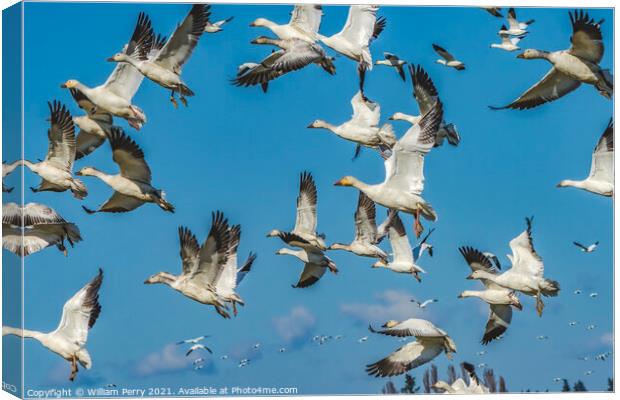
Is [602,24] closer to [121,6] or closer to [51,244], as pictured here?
[121,6]

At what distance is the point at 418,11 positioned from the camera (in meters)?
15.7

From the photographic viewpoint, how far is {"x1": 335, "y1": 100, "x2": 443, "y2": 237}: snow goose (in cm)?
1538

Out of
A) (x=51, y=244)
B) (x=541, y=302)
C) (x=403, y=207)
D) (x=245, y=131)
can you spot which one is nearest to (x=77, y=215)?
(x=51, y=244)

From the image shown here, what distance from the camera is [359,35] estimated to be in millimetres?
15656

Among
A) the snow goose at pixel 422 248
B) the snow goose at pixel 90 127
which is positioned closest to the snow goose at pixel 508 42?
the snow goose at pixel 422 248

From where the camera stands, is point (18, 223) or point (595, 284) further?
point (595, 284)

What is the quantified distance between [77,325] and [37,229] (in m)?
1.00

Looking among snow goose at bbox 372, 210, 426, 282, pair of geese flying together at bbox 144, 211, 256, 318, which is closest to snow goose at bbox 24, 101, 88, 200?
pair of geese flying together at bbox 144, 211, 256, 318

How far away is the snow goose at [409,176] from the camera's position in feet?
50.5

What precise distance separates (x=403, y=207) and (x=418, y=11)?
199 cm

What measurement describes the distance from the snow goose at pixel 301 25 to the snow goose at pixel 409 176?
4.63 ft

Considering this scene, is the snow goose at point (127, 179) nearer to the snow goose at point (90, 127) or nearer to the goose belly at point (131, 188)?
the goose belly at point (131, 188)

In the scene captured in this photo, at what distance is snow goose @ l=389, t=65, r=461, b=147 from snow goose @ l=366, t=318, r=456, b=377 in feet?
6.09

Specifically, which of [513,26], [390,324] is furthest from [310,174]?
[513,26]
